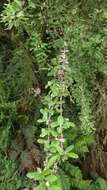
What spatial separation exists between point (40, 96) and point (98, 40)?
0.61 metres

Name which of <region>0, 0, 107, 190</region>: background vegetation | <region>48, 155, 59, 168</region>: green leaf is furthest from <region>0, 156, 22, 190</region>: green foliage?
<region>48, 155, 59, 168</region>: green leaf

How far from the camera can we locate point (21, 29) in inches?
78.8

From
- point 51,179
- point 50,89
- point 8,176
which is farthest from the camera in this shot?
point 8,176

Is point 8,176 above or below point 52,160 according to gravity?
below

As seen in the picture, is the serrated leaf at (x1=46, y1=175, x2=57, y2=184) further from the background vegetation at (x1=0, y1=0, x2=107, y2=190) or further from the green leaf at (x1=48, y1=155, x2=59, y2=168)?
the background vegetation at (x1=0, y1=0, x2=107, y2=190)

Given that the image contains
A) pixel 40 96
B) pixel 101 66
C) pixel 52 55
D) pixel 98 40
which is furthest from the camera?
pixel 40 96

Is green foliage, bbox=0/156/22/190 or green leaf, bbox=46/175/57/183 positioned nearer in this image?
green leaf, bbox=46/175/57/183

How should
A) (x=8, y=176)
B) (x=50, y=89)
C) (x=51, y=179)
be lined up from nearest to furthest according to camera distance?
(x=51, y=179) → (x=50, y=89) → (x=8, y=176)

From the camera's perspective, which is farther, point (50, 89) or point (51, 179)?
point (50, 89)

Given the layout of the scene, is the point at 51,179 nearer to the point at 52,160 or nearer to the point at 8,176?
the point at 52,160

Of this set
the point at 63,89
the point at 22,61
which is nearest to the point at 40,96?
the point at 22,61

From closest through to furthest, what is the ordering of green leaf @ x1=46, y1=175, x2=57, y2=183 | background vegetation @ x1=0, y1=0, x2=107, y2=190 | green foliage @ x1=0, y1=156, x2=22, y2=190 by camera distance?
green leaf @ x1=46, y1=175, x2=57, y2=183
background vegetation @ x1=0, y1=0, x2=107, y2=190
green foliage @ x1=0, y1=156, x2=22, y2=190

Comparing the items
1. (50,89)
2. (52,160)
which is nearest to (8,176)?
(50,89)

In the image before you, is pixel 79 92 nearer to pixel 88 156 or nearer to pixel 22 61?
pixel 22 61
